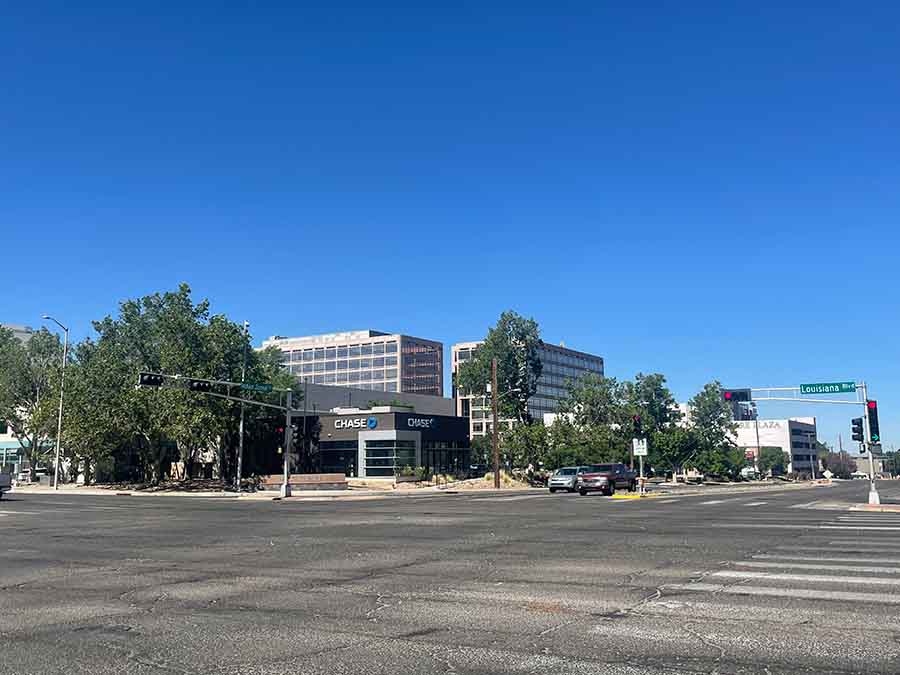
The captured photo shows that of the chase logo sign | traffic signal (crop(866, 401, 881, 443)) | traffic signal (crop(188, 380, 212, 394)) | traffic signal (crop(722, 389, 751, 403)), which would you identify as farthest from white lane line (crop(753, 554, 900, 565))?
the chase logo sign

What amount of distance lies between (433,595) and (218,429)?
50.6m

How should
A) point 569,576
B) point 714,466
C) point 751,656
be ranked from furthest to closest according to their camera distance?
point 714,466 → point 569,576 → point 751,656

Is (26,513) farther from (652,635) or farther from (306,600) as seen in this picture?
(652,635)

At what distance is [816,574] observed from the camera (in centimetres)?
A: 1116

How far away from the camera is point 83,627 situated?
840 centimetres

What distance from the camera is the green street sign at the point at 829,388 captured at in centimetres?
3302

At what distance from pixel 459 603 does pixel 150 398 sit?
2118 inches

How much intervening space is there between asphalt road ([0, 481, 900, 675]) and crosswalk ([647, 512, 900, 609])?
0.04 meters

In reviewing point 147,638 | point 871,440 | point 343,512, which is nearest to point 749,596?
point 147,638

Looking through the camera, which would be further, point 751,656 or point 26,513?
point 26,513

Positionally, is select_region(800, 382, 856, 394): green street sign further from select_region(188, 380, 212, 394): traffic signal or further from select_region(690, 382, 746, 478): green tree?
select_region(690, 382, 746, 478): green tree

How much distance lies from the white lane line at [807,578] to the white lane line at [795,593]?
0.82 meters

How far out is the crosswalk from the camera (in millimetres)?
9609

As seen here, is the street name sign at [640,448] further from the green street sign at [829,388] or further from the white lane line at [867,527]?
the white lane line at [867,527]
